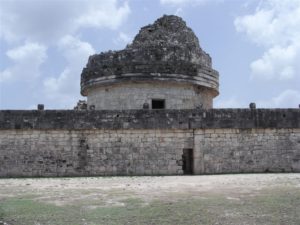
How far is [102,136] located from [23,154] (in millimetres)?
2978

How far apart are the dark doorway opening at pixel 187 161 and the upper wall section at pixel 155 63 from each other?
3.87m

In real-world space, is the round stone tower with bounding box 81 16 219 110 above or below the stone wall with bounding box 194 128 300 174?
above

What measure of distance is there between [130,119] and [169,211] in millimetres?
8414

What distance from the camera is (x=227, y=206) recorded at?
945 centimetres

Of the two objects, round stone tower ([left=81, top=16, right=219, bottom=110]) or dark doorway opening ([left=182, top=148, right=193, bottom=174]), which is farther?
round stone tower ([left=81, top=16, right=219, bottom=110])

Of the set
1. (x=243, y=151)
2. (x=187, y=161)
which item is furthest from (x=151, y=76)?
(x=243, y=151)

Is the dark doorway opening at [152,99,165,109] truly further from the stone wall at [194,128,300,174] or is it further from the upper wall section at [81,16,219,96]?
the stone wall at [194,128,300,174]

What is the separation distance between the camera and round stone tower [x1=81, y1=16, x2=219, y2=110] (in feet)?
66.1

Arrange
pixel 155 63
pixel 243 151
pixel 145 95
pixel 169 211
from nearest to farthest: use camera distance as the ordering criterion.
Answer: pixel 169 211 < pixel 243 151 < pixel 155 63 < pixel 145 95

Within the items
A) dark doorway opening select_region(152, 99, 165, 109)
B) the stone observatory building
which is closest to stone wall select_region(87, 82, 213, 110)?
dark doorway opening select_region(152, 99, 165, 109)

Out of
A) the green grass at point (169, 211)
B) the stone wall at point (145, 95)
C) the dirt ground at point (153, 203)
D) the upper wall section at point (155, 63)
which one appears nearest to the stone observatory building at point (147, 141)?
the stone wall at point (145, 95)

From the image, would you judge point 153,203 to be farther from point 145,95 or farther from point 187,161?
point 145,95

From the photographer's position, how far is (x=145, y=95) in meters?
20.4

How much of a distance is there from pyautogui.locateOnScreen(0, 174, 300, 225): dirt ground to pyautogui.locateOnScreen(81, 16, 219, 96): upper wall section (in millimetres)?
7869
